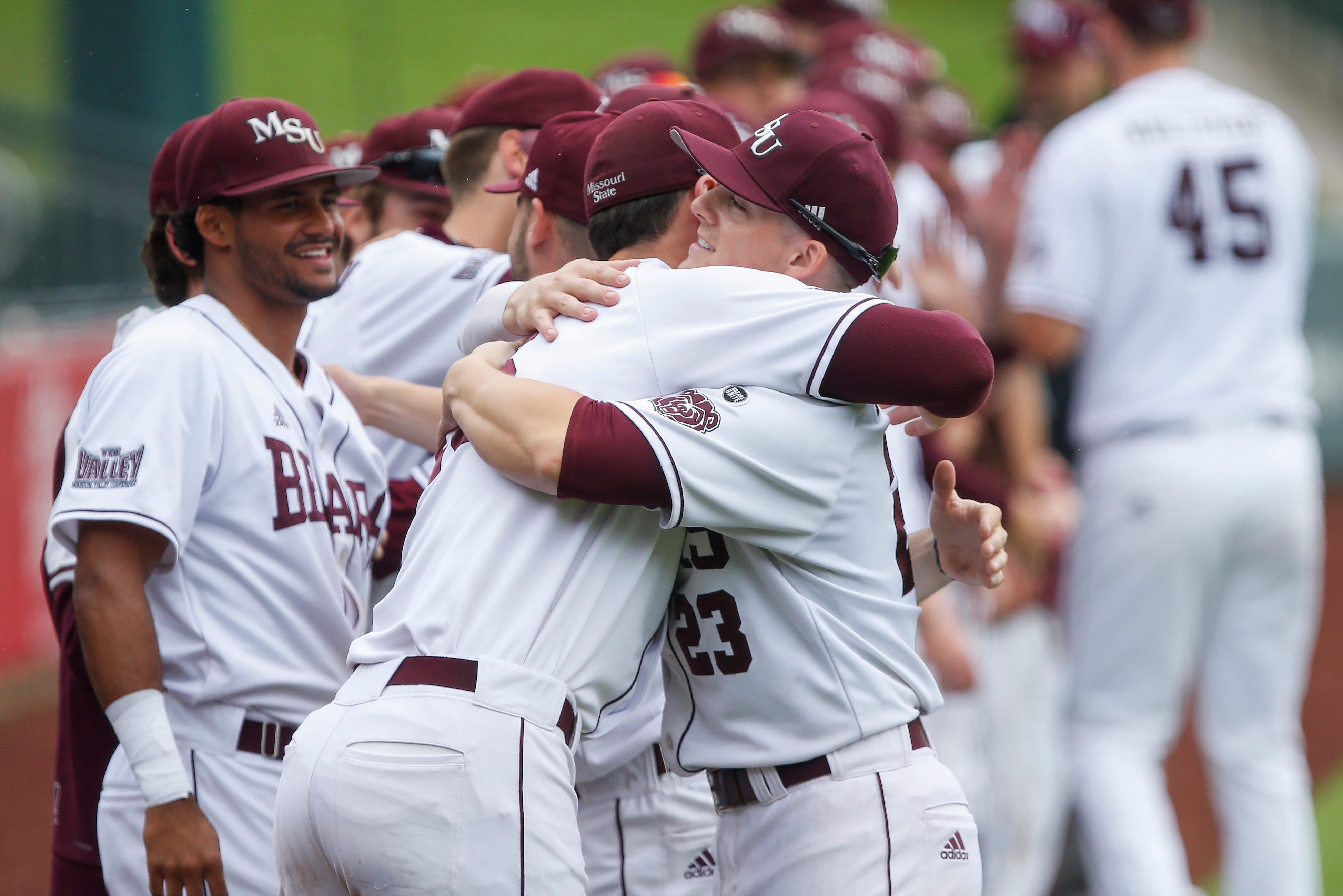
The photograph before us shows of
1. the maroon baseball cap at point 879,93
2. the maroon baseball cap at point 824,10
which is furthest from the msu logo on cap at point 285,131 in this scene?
the maroon baseball cap at point 824,10

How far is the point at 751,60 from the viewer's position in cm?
562

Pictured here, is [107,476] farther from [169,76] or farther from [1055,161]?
[169,76]

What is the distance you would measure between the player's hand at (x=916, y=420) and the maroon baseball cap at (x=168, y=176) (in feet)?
4.51

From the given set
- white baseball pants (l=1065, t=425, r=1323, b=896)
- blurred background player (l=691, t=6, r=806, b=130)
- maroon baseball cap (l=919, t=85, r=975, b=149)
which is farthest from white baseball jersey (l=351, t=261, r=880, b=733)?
maroon baseball cap (l=919, t=85, r=975, b=149)

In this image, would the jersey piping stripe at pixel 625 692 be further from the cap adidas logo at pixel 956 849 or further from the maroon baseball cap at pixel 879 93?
the maroon baseball cap at pixel 879 93

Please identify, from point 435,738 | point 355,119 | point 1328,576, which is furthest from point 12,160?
point 1328,576

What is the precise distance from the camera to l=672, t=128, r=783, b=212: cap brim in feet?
7.20

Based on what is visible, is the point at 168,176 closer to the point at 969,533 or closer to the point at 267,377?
the point at 267,377

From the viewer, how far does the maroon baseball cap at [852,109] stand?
4.23 m

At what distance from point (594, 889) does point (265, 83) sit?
9.19 meters

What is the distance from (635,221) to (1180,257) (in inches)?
113

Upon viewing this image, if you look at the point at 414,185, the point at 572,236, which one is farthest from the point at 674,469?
the point at 414,185

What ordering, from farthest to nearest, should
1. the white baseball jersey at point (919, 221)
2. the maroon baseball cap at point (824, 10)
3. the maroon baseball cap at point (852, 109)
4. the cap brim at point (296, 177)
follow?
1. the maroon baseball cap at point (824, 10)
2. the white baseball jersey at point (919, 221)
3. the maroon baseball cap at point (852, 109)
4. the cap brim at point (296, 177)

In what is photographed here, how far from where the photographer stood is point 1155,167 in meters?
4.74
